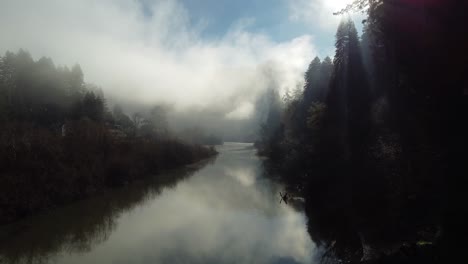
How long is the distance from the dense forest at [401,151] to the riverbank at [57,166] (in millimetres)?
21064

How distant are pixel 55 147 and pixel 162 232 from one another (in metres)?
15.7

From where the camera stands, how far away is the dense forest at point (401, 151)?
34.4 ft

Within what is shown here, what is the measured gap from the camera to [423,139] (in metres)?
13.9

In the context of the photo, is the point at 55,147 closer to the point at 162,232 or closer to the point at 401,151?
the point at 162,232

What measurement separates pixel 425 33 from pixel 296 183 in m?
31.2

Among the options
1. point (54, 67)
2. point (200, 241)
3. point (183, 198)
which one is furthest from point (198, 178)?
point (54, 67)

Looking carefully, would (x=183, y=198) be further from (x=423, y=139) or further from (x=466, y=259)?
(x=466, y=259)

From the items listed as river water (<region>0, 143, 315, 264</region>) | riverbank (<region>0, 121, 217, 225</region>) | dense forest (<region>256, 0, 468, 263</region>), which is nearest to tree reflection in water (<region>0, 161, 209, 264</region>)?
river water (<region>0, 143, 315, 264</region>)

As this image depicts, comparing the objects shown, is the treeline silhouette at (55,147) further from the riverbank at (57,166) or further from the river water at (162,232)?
Result: the river water at (162,232)

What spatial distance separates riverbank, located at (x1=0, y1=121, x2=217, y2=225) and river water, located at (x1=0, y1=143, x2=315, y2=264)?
1321 millimetres

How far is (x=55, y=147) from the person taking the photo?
99.2 feet

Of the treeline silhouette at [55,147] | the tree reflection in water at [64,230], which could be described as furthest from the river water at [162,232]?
the treeline silhouette at [55,147]

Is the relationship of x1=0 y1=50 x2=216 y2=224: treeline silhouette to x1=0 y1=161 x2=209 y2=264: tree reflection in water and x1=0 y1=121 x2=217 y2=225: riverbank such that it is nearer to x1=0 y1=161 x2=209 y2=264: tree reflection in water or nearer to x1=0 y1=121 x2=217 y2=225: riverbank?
x1=0 y1=121 x2=217 y2=225: riverbank

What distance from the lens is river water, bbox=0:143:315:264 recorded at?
17.0 metres
